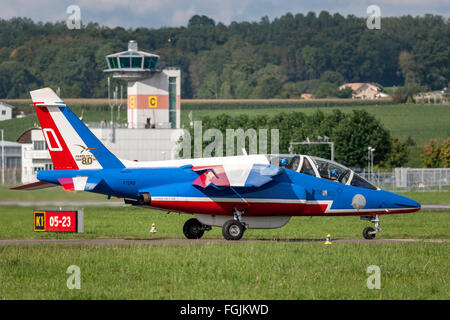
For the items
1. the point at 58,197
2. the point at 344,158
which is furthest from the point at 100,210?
the point at 344,158

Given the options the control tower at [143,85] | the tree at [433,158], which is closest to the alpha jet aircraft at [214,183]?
the tree at [433,158]

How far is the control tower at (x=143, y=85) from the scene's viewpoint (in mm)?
125625

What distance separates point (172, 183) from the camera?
2933cm

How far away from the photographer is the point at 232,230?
29.5 meters

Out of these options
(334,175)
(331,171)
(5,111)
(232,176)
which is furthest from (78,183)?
(5,111)

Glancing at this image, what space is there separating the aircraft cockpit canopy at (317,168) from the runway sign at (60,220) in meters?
9.31

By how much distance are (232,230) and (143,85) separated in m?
100

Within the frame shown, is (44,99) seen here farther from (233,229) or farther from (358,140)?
(358,140)

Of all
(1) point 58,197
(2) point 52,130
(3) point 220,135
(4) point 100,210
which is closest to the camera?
(2) point 52,130

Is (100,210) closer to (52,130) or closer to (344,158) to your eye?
(52,130)

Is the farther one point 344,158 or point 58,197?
point 344,158
